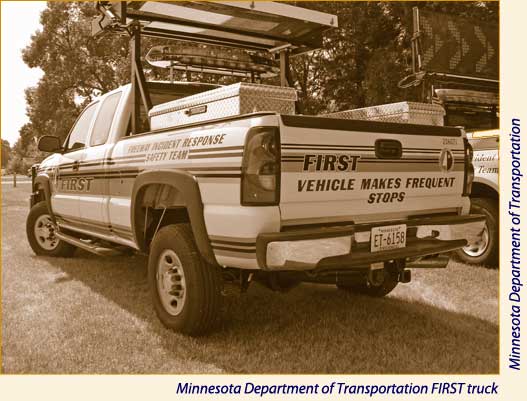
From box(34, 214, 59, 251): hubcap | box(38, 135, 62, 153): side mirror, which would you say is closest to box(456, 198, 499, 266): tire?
box(38, 135, 62, 153): side mirror

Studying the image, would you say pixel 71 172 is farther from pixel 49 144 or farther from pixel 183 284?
pixel 183 284

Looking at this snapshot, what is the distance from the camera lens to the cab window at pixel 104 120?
4953mm

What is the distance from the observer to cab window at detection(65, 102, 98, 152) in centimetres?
557

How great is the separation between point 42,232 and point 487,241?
5.74 metres

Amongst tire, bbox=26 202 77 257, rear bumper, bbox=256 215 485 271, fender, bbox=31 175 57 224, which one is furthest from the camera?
tire, bbox=26 202 77 257

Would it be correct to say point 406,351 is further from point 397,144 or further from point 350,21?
point 350,21

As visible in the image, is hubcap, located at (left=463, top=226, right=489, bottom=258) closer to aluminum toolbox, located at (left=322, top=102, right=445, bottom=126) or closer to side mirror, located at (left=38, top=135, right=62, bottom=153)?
aluminum toolbox, located at (left=322, top=102, right=445, bottom=126)

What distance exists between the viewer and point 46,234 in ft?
22.2

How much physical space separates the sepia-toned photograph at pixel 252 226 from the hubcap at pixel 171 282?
0.02 metres

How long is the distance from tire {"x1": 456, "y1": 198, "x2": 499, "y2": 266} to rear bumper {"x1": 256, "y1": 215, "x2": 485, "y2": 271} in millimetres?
2304

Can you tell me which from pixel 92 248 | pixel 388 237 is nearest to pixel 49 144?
pixel 92 248

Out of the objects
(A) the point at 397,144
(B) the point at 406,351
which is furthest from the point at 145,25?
(B) the point at 406,351

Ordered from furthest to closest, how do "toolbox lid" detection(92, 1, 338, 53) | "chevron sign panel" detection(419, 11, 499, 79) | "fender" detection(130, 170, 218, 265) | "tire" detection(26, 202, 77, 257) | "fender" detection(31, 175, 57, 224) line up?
"chevron sign panel" detection(419, 11, 499, 79) → "tire" detection(26, 202, 77, 257) → "fender" detection(31, 175, 57, 224) → "toolbox lid" detection(92, 1, 338, 53) → "fender" detection(130, 170, 218, 265)
